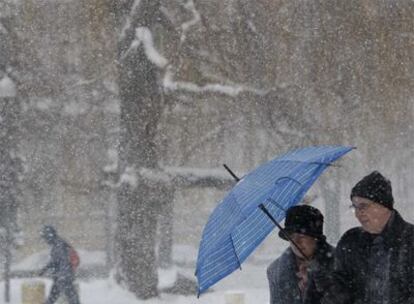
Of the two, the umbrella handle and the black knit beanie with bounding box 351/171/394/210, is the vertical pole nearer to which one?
the umbrella handle

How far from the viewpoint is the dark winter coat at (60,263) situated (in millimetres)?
13531

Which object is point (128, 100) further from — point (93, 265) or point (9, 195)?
point (93, 265)

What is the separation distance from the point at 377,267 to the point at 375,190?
1.10 feet

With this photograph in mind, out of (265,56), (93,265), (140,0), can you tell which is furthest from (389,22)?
(93,265)

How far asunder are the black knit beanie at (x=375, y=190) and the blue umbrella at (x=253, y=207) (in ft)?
0.67

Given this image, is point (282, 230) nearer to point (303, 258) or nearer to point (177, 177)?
point (303, 258)

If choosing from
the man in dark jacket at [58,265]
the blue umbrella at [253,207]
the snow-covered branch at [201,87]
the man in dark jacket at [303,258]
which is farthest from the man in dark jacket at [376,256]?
the snow-covered branch at [201,87]

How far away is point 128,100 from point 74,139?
8.58 metres

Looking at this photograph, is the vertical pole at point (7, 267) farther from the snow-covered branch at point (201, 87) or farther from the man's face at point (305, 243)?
the man's face at point (305, 243)

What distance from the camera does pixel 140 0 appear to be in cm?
1619

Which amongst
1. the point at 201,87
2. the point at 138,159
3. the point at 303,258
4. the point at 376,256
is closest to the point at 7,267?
the point at 138,159

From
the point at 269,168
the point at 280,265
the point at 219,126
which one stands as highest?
the point at 219,126

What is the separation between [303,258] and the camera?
4.02 meters

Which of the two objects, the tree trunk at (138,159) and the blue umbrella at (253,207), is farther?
the tree trunk at (138,159)
